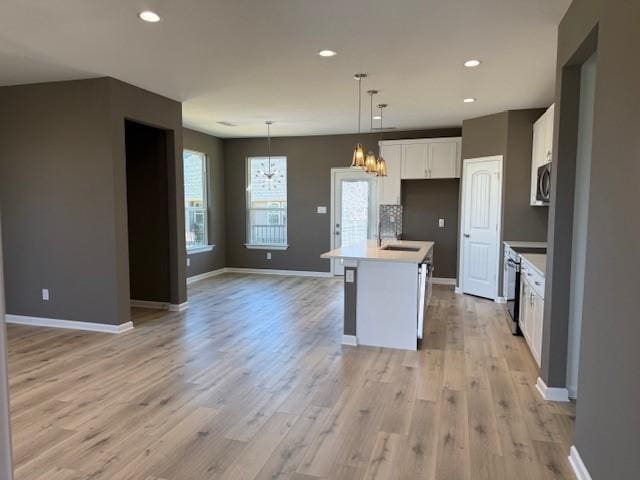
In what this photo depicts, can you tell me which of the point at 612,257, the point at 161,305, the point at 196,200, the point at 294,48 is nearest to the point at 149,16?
the point at 294,48

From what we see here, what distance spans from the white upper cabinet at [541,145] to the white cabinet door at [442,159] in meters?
1.37

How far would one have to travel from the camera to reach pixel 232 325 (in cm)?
487

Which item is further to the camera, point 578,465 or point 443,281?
point 443,281

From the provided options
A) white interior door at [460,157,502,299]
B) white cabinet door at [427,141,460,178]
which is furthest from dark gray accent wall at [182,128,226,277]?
white interior door at [460,157,502,299]

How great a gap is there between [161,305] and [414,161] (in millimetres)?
4483

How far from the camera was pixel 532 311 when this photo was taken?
381 cm

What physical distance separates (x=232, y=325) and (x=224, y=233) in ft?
13.0

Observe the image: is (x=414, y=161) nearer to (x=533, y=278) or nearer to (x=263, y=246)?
(x=263, y=246)

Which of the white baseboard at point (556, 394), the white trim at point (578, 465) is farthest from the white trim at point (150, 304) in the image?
the white trim at point (578, 465)

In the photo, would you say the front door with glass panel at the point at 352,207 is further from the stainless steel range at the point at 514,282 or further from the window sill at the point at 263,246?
the stainless steel range at the point at 514,282

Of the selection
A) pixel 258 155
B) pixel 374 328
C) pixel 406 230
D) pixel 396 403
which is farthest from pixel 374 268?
pixel 258 155

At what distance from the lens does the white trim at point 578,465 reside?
209 cm

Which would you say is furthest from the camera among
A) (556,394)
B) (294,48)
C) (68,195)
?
(68,195)

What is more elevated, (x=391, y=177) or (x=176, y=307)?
(x=391, y=177)
